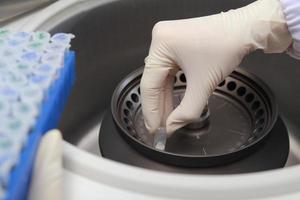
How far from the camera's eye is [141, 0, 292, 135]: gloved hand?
767 mm

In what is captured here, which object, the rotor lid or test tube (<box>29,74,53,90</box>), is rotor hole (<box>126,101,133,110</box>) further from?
test tube (<box>29,74,53,90</box>)

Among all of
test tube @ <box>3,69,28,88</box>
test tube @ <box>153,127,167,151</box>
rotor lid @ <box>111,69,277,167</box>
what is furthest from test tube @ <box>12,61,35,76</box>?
test tube @ <box>153,127,167,151</box>

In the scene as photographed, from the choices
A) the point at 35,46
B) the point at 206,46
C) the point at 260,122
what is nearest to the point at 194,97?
the point at 206,46

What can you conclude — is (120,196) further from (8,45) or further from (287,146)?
(287,146)

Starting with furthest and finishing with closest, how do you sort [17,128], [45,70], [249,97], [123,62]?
[123,62] < [249,97] < [45,70] < [17,128]

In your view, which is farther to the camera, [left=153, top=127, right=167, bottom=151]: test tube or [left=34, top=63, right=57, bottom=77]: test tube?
[left=153, top=127, right=167, bottom=151]: test tube

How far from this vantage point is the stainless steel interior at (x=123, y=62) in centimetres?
102

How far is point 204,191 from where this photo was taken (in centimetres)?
51

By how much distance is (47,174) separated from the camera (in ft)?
1.64

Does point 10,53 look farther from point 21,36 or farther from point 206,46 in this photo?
point 206,46

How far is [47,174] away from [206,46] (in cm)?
40

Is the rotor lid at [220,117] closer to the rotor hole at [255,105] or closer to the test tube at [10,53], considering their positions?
the rotor hole at [255,105]

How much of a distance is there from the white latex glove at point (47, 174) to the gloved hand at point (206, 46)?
1.12 ft

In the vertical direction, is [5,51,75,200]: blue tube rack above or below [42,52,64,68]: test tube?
below
